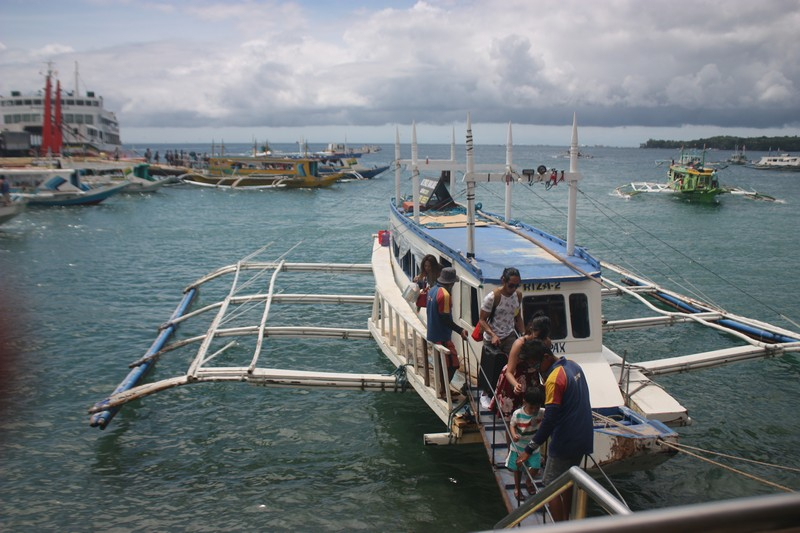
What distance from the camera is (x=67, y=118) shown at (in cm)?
8862

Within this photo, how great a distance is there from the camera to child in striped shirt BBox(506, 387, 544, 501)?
24.4ft

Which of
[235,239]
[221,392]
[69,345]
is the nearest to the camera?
[221,392]

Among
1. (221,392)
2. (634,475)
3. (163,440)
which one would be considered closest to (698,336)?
(634,475)

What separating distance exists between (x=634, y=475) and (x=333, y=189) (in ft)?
206

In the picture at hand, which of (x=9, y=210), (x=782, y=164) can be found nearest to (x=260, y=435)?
(x=9, y=210)

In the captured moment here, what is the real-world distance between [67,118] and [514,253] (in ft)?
310

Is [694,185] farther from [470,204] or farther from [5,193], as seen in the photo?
[5,193]

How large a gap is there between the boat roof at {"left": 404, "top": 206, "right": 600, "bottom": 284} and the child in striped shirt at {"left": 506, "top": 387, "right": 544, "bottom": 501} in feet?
8.19

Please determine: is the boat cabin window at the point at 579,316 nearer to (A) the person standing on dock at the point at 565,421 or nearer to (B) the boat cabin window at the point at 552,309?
(B) the boat cabin window at the point at 552,309

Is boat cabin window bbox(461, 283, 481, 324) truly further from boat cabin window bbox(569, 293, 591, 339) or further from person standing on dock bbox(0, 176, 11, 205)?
person standing on dock bbox(0, 176, 11, 205)

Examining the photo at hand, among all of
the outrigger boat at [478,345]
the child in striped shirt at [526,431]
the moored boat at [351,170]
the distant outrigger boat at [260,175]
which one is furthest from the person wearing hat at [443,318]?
the moored boat at [351,170]

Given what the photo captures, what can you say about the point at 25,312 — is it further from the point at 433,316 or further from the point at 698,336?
the point at 698,336

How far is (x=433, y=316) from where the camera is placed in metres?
9.66

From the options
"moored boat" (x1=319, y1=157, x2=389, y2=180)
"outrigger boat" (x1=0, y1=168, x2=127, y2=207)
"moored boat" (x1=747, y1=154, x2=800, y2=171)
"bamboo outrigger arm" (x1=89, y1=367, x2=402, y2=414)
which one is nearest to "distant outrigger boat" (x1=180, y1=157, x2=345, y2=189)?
"moored boat" (x1=319, y1=157, x2=389, y2=180)
